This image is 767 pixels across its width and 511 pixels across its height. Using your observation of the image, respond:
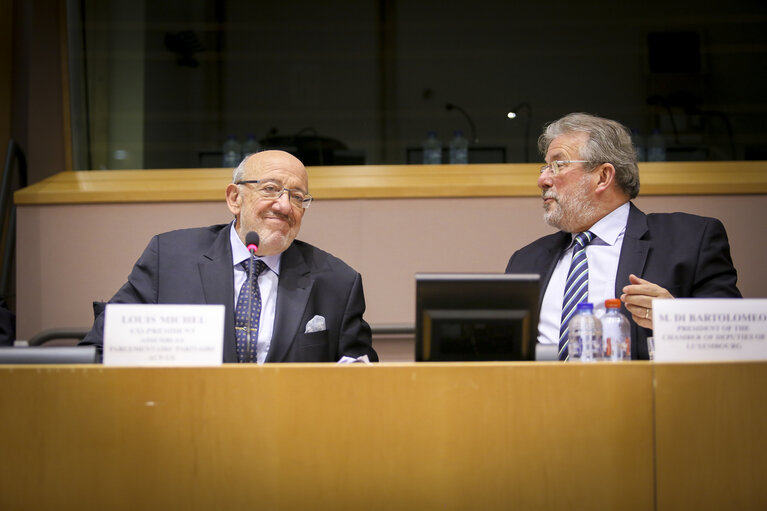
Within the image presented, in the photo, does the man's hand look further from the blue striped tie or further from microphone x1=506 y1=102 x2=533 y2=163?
microphone x1=506 y1=102 x2=533 y2=163

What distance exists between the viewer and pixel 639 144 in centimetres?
321

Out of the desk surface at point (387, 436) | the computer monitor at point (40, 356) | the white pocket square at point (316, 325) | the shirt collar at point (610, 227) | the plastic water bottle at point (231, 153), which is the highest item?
the plastic water bottle at point (231, 153)

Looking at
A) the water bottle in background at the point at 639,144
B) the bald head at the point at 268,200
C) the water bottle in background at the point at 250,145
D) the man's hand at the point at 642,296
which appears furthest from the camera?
the water bottle in background at the point at 250,145

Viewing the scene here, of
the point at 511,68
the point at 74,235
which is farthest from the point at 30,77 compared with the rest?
the point at 511,68

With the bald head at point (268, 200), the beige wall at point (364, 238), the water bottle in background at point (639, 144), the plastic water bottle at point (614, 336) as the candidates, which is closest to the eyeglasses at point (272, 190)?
the bald head at point (268, 200)

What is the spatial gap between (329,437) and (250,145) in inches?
94.8

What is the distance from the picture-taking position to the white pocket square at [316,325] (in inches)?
78.7

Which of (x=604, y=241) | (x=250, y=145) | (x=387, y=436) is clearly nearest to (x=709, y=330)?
(x=387, y=436)

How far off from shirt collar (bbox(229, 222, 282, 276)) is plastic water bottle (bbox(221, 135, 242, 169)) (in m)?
1.20

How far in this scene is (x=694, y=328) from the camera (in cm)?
120

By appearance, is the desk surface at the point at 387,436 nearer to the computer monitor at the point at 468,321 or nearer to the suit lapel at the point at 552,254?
the computer monitor at the point at 468,321

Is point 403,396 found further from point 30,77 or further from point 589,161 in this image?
point 30,77

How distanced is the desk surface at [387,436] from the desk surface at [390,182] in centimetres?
180

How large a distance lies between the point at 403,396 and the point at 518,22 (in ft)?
8.56
